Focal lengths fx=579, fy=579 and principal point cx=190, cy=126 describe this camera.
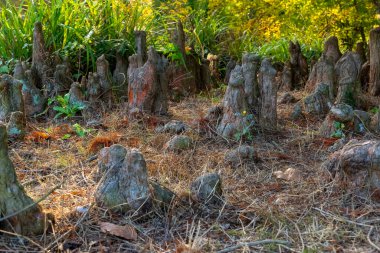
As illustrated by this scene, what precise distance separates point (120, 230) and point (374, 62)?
5.04m

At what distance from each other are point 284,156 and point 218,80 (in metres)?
4.17

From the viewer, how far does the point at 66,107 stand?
5.76m

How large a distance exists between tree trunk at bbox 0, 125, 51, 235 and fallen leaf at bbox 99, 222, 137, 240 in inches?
11.5

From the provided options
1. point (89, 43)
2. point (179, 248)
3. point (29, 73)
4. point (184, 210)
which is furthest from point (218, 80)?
point (179, 248)

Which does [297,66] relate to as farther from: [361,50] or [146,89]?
[146,89]

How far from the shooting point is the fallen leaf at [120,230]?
9.07ft

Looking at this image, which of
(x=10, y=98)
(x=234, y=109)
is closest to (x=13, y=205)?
(x=234, y=109)

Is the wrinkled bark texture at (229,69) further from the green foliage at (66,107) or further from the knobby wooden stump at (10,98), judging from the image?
the knobby wooden stump at (10,98)

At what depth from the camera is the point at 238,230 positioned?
2.90 meters

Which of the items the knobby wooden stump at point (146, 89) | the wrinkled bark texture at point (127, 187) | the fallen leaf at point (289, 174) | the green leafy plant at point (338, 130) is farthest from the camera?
the knobby wooden stump at point (146, 89)

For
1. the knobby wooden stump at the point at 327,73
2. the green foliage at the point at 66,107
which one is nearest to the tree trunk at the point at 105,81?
the green foliage at the point at 66,107

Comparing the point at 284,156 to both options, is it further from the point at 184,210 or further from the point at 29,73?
the point at 29,73

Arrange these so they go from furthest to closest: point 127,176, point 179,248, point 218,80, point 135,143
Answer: point 218,80 < point 135,143 < point 127,176 < point 179,248

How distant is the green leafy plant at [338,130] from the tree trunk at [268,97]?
55 centimetres
